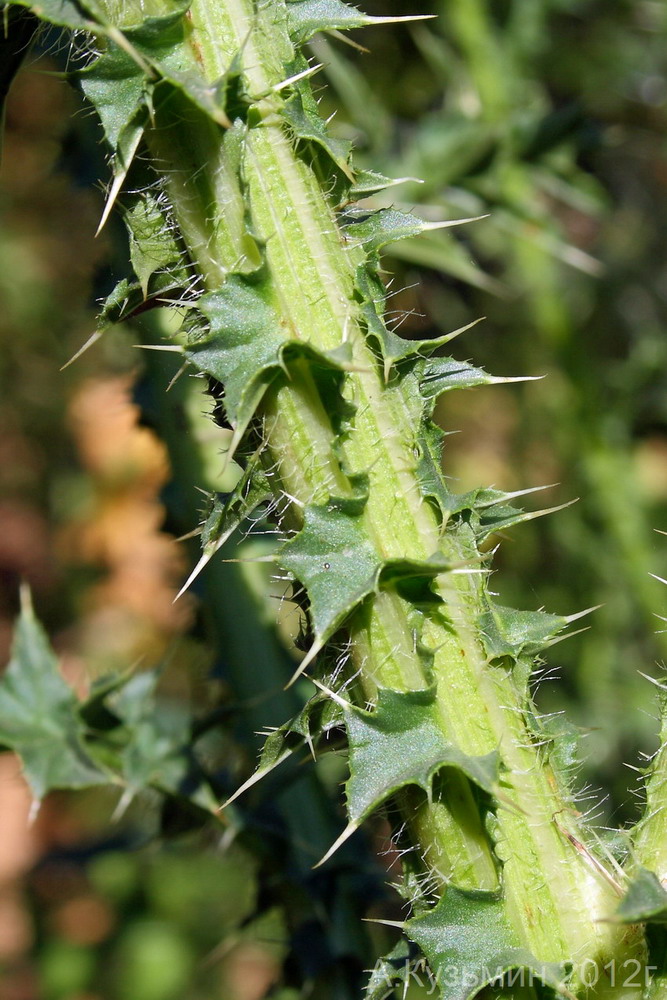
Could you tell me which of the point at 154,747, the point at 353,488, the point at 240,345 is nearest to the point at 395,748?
the point at 353,488

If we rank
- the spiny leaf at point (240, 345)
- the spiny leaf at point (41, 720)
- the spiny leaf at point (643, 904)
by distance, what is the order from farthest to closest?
the spiny leaf at point (41, 720) → the spiny leaf at point (240, 345) → the spiny leaf at point (643, 904)

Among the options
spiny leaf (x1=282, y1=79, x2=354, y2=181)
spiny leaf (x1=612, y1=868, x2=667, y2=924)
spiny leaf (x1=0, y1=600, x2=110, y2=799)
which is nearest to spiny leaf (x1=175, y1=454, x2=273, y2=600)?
spiny leaf (x1=282, y1=79, x2=354, y2=181)

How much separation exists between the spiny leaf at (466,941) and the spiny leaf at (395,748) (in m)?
0.11

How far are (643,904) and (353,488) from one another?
386 millimetres

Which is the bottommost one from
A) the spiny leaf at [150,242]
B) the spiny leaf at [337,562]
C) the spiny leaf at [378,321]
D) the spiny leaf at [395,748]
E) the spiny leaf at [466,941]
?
the spiny leaf at [466,941]

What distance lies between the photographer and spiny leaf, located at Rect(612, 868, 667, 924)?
670 mm

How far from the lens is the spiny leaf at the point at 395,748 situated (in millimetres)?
784

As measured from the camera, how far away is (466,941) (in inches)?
32.1

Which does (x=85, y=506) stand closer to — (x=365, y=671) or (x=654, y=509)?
(x=654, y=509)

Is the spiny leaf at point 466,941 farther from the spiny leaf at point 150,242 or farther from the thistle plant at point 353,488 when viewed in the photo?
the spiny leaf at point 150,242

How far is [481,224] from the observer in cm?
A: 282

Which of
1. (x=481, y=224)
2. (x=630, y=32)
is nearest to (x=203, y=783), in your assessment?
(x=481, y=224)

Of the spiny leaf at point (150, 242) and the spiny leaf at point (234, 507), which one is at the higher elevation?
the spiny leaf at point (150, 242)

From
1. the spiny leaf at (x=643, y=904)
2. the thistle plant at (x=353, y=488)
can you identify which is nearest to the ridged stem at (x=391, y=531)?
the thistle plant at (x=353, y=488)
